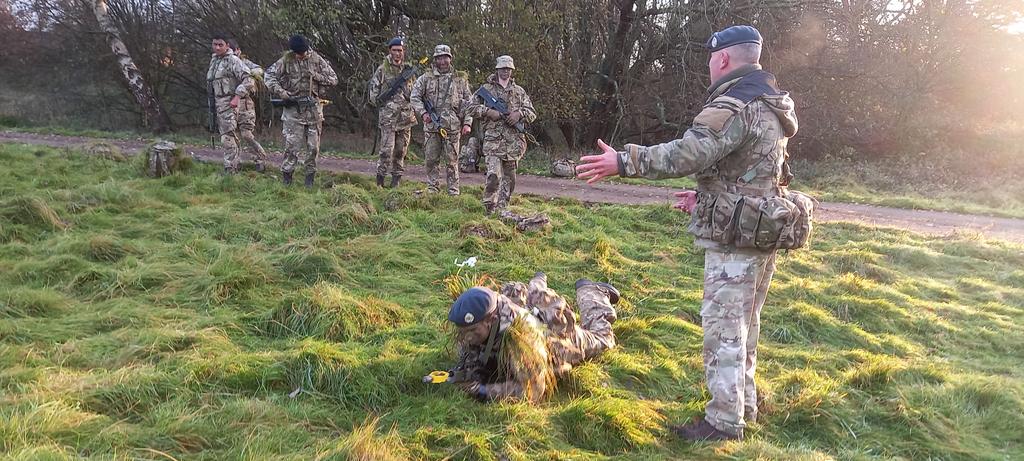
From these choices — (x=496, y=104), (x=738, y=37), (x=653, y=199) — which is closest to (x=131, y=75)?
(x=496, y=104)

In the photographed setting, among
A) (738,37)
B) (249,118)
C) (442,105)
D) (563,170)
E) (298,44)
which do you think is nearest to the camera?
(738,37)

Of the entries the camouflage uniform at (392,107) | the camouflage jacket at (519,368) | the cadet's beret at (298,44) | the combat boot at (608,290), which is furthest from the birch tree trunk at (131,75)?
the camouflage jacket at (519,368)

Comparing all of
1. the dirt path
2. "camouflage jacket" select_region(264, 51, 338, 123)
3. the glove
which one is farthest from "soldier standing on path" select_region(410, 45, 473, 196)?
the dirt path

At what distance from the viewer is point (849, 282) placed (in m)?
6.04

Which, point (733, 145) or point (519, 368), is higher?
point (733, 145)

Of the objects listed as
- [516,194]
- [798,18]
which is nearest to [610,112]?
[798,18]

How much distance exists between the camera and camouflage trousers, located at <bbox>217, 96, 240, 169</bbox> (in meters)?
8.82

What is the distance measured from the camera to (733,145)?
2.78m

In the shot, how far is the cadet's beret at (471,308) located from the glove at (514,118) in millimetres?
4392

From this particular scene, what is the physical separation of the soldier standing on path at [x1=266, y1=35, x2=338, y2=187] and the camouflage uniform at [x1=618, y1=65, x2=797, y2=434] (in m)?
6.62

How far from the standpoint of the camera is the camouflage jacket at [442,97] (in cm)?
802

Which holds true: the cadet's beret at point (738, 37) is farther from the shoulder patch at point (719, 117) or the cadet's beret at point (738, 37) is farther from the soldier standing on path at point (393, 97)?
the soldier standing on path at point (393, 97)

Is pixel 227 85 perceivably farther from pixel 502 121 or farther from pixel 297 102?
pixel 502 121

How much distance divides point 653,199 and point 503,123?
380cm
